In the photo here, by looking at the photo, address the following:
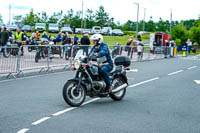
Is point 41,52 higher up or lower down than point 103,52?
lower down

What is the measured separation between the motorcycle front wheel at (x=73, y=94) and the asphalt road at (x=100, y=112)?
148mm

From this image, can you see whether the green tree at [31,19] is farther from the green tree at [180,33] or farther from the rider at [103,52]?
the rider at [103,52]

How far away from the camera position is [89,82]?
8570mm

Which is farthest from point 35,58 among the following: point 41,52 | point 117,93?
point 117,93

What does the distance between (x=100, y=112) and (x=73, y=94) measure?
2.64 feet

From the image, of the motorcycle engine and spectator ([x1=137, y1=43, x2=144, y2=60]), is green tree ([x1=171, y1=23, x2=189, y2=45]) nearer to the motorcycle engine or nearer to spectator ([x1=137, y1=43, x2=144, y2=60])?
spectator ([x1=137, y1=43, x2=144, y2=60])

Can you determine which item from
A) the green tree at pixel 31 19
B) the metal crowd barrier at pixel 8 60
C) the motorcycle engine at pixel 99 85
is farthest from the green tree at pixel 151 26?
the motorcycle engine at pixel 99 85

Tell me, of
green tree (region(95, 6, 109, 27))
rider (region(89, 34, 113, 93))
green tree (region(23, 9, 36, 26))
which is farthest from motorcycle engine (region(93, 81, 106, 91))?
green tree (region(23, 9, 36, 26))

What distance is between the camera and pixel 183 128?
21.5 ft

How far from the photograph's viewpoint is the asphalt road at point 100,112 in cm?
638

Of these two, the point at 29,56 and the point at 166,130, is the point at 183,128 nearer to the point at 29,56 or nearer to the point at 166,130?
the point at 166,130

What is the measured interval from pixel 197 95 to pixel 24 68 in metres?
7.16

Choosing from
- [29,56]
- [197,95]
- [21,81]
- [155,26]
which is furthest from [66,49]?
[155,26]

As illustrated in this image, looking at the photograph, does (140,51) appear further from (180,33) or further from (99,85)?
(180,33)
